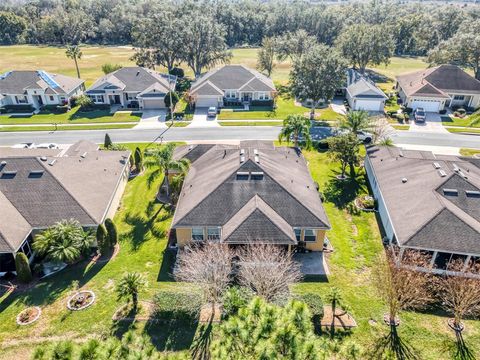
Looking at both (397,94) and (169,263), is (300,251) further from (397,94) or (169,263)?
(397,94)

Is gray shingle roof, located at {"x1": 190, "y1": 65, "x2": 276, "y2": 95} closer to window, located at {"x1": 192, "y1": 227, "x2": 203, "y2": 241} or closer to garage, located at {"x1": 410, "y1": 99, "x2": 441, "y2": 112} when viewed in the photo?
garage, located at {"x1": 410, "y1": 99, "x2": 441, "y2": 112}

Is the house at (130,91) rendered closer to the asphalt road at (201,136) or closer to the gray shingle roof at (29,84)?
the gray shingle roof at (29,84)

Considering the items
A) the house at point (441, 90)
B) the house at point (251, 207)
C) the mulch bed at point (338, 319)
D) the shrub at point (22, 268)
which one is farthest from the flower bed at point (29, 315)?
the house at point (441, 90)

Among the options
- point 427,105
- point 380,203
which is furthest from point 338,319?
point 427,105

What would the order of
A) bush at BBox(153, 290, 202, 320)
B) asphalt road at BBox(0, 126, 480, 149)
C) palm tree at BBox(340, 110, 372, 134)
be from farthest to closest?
1. asphalt road at BBox(0, 126, 480, 149)
2. palm tree at BBox(340, 110, 372, 134)
3. bush at BBox(153, 290, 202, 320)

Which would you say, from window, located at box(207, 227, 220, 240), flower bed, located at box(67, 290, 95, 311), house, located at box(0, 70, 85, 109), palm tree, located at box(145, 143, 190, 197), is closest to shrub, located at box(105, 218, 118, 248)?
flower bed, located at box(67, 290, 95, 311)

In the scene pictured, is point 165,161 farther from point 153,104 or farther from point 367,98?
point 367,98
